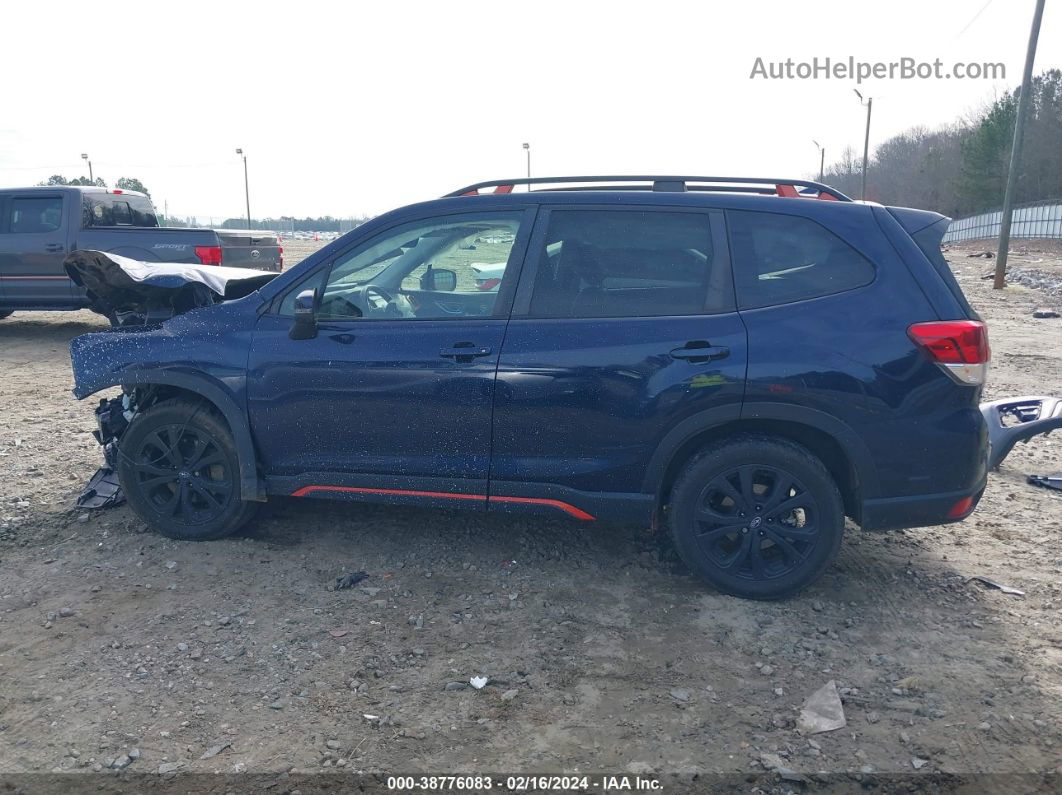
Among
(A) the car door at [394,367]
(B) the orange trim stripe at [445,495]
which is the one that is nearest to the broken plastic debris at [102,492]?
(A) the car door at [394,367]

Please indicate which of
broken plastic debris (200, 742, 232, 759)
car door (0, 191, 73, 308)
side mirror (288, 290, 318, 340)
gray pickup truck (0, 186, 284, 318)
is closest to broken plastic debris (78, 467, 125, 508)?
side mirror (288, 290, 318, 340)

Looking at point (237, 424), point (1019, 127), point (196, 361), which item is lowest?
point (237, 424)

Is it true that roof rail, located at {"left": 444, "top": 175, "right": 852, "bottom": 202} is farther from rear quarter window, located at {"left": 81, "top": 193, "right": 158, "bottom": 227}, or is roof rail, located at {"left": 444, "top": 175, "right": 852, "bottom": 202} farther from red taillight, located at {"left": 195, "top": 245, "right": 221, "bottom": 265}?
rear quarter window, located at {"left": 81, "top": 193, "right": 158, "bottom": 227}

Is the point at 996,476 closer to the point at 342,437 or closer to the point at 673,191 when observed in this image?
the point at 673,191

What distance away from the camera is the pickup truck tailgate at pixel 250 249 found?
11.0 m

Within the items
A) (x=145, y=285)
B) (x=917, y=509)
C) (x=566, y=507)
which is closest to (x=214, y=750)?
(x=566, y=507)

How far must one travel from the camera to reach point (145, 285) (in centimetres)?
487

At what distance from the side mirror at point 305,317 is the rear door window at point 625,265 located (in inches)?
44.7

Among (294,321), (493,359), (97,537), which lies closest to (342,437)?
(294,321)

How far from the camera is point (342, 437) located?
427 cm

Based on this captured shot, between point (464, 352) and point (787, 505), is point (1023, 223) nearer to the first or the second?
point (787, 505)

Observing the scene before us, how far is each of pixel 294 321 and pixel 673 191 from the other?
209 cm

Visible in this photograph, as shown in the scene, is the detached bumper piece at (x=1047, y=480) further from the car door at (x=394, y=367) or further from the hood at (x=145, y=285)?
the hood at (x=145, y=285)

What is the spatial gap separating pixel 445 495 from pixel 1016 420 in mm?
4342
